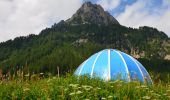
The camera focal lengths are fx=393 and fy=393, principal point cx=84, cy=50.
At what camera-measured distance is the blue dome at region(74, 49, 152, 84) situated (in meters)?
13.8

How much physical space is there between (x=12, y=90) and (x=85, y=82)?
6.96 ft

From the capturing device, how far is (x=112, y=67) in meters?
14.1

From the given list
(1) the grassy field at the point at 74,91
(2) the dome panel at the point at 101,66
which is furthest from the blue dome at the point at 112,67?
(1) the grassy field at the point at 74,91

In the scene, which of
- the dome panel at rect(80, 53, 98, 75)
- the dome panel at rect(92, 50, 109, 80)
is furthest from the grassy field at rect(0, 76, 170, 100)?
the dome panel at rect(80, 53, 98, 75)

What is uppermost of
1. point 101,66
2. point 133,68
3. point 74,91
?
point 101,66

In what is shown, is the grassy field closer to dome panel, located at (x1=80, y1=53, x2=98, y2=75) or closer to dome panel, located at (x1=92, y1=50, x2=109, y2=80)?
dome panel, located at (x1=92, y1=50, x2=109, y2=80)

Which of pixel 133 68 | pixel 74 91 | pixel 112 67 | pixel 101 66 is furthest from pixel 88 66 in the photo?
pixel 74 91

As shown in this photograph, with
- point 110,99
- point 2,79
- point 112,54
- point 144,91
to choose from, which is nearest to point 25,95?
point 2,79

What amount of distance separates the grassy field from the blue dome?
10.2 feet

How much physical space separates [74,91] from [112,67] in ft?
17.5

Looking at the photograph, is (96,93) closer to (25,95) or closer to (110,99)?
(110,99)

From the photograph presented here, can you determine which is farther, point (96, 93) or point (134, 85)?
point (134, 85)

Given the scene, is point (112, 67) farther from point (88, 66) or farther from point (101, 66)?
point (88, 66)

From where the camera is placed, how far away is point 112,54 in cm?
1520
